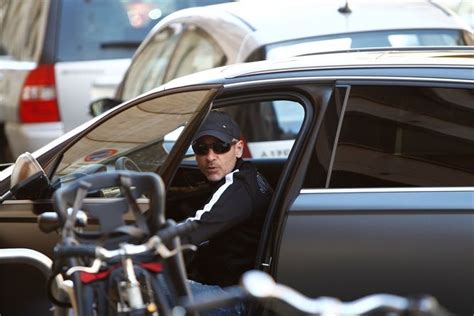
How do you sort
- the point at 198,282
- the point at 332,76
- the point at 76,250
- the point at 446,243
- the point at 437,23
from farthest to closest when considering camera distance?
the point at 437,23 → the point at 198,282 → the point at 332,76 → the point at 446,243 → the point at 76,250

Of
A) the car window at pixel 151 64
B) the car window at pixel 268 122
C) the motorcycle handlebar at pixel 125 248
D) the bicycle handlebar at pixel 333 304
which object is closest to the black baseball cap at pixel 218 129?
the motorcycle handlebar at pixel 125 248

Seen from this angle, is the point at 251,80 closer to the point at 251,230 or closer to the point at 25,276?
the point at 251,230

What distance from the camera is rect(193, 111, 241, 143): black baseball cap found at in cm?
452

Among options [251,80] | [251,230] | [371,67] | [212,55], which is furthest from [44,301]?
[212,55]

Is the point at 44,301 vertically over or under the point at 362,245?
under

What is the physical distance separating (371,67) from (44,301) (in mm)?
1719

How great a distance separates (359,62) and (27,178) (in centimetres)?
142

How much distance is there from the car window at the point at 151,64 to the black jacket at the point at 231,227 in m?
3.82

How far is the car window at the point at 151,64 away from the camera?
8.32 meters

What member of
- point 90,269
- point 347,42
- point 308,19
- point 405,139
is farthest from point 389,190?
point 308,19

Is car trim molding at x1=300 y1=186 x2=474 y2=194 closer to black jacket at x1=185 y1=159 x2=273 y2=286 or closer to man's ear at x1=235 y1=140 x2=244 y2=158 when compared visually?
black jacket at x1=185 y1=159 x2=273 y2=286

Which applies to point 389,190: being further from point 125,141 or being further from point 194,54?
point 194,54

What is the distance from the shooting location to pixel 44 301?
15.5 feet

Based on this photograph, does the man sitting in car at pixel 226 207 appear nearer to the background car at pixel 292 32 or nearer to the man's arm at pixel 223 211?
the man's arm at pixel 223 211
